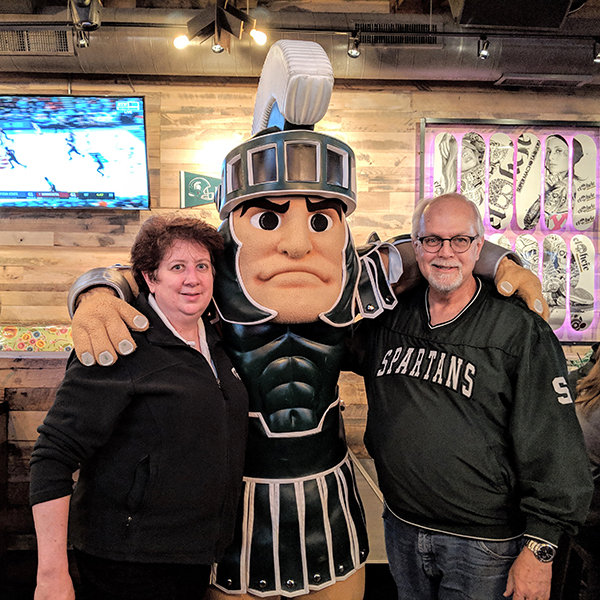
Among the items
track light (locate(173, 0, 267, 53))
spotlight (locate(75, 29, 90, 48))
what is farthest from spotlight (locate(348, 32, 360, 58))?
spotlight (locate(75, 29, 90, 48))

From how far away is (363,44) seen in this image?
10.0 feet

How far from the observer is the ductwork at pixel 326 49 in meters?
2.97

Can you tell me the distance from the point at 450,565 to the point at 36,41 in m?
3.54

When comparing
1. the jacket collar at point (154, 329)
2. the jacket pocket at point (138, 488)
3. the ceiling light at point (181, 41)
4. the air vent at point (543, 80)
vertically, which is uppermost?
the ceiling light at point (181, 41)

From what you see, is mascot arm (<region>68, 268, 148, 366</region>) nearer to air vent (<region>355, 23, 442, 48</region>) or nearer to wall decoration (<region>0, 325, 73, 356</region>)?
wall decoration (<region>0, 325, 73, 356</region>)

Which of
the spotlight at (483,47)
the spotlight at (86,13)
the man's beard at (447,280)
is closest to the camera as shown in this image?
the man's beard at (447,280)

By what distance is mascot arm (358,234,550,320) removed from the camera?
1407 mm

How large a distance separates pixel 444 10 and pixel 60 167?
3.02 meters

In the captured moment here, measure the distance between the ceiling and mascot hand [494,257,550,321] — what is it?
2.19 meters

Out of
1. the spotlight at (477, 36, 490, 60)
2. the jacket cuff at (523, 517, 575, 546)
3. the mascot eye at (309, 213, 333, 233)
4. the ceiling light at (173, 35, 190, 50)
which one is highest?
the spotlight at (477, 36, 490, 60)

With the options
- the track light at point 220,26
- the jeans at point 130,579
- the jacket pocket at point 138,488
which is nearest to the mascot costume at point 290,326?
the jeans at point 130,579

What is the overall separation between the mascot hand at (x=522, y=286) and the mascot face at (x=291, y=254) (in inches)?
19.0

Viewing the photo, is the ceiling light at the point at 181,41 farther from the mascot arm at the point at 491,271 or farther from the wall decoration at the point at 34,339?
the wall decoration at the point at 34,339

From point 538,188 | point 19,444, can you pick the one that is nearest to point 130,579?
point 19,444
